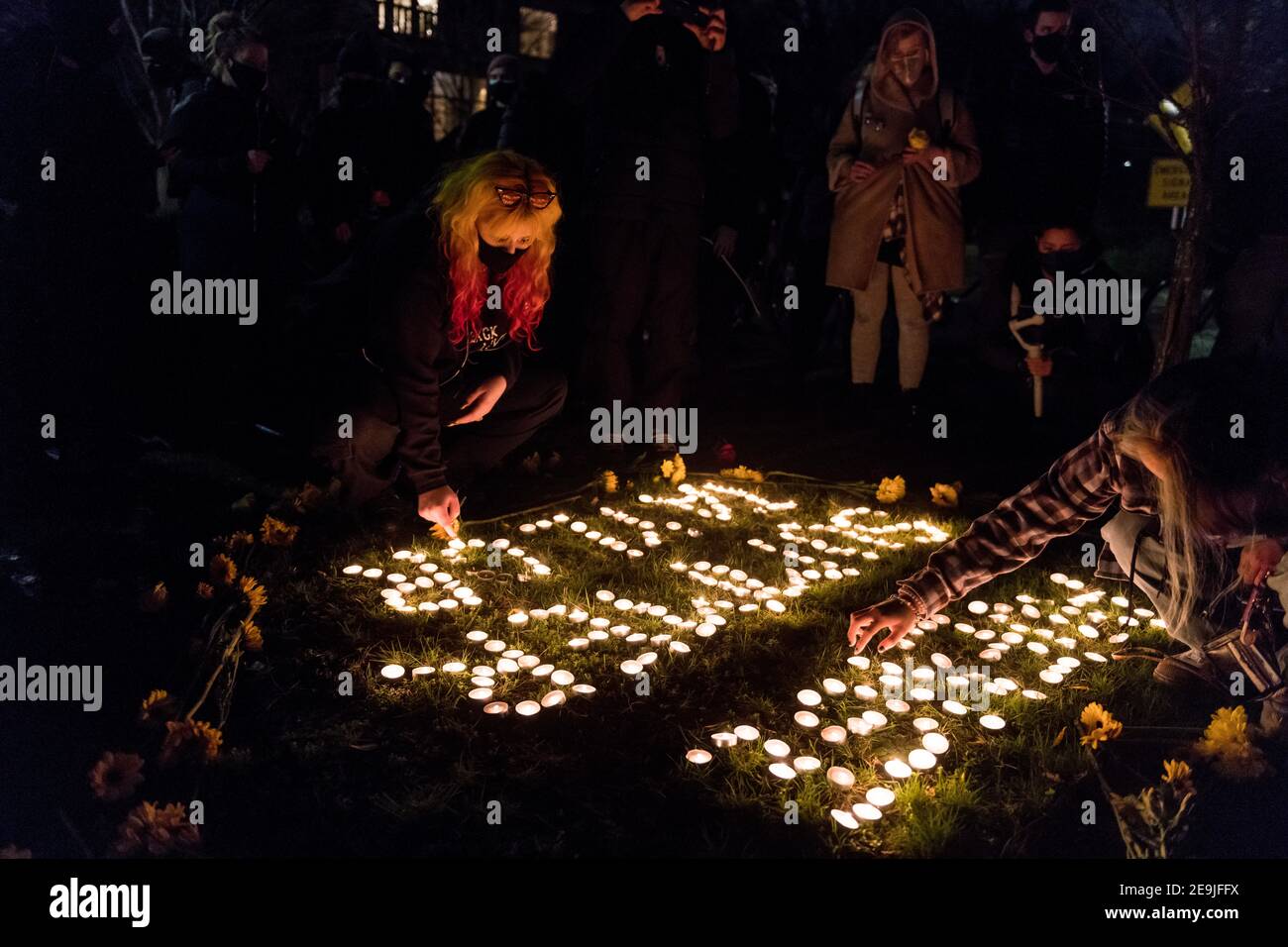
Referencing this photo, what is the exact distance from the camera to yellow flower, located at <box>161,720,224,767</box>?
238cm

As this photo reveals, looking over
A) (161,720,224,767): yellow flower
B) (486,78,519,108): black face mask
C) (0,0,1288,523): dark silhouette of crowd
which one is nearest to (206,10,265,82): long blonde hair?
(0,0,1288,523): dark silhouette of crowd

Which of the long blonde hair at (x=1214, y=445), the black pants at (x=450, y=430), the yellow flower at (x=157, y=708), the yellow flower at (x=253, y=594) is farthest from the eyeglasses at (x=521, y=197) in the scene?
the long blonde hair at (x=1214, y=445)

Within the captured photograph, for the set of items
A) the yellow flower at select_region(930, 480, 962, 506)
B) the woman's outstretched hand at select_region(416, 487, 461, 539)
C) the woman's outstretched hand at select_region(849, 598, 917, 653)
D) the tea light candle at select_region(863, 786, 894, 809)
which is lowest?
the tea light candle at select_region(863, 786, 894, 809)

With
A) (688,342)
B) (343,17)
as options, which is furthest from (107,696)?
(343,17)

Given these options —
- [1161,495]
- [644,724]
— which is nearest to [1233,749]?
[1161,495]

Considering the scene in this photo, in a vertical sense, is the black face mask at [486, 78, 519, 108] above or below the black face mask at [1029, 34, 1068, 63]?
above

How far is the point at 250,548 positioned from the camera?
11.6 feet

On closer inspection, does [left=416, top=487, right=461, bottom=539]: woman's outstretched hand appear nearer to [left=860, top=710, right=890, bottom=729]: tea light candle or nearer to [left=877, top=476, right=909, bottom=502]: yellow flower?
[left=860, top=710, right=890, bottom=729]: tea light candle

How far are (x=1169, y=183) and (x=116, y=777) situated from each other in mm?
8892

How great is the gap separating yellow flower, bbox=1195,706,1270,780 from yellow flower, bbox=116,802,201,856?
2.37m

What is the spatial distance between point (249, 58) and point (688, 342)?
2.70m

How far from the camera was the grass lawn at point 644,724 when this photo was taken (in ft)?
7.47

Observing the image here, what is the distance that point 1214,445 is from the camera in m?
2.24

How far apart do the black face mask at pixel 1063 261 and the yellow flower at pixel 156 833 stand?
16.4ft
